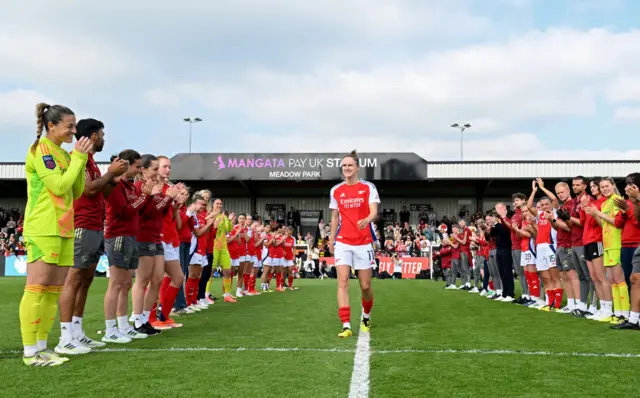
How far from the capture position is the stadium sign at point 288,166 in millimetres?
34406

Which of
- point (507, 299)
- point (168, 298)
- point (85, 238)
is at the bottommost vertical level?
point (507, 299)

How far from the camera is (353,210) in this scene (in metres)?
7.19

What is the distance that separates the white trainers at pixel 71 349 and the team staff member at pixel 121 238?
0.69 metres

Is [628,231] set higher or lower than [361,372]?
higher

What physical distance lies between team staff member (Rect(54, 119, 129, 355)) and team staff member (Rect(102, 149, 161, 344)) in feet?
1.28

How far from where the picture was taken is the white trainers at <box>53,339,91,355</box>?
5.51 m

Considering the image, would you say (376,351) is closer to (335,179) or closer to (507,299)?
(507,299)

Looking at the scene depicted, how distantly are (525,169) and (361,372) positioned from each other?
32.0 meters

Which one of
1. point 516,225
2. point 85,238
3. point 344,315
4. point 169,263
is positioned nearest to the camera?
point 85,238

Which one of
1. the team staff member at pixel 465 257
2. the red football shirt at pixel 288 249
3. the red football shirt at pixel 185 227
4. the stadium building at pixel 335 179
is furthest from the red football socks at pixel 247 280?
the stadium building at pixel 335 179

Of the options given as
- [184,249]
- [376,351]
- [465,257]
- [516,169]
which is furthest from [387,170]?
[376,351]

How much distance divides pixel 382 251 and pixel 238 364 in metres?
27.6

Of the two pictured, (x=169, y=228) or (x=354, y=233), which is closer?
(x=354, y=233)

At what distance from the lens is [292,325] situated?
307 inches
